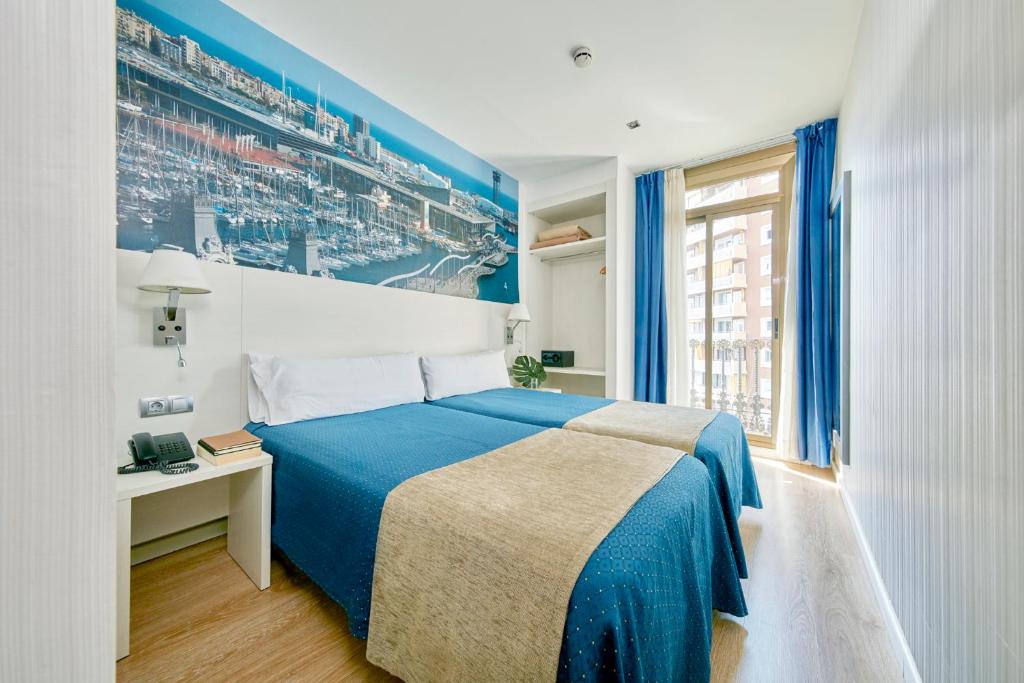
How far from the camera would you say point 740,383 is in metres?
3.48

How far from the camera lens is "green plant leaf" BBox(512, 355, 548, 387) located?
3605 millimetres

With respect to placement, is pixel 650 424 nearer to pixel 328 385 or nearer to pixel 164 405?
pixel 328 385

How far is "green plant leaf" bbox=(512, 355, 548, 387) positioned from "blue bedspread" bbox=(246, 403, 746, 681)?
5.32ft

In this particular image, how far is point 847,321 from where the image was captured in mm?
2203

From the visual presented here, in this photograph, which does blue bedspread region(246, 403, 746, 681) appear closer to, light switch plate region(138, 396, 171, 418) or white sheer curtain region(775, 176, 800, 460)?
light switch plate region(138, 396, 171, 418)

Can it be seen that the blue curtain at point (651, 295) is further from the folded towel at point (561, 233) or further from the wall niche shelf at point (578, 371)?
the folded towel at point (561, 233)

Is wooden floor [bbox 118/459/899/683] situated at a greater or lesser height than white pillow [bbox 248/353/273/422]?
lesser

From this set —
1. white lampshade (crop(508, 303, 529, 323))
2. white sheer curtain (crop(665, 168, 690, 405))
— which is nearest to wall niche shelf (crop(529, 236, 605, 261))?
white sheer curtain (crop(665, 168, 690, 405))

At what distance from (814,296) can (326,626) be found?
3.62 metres

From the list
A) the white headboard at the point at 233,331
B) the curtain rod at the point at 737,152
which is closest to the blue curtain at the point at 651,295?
the curtain rod at the point at 737,152

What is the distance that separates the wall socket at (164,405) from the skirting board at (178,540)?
0.59 m
